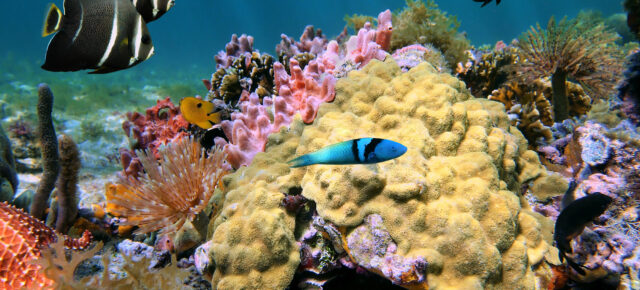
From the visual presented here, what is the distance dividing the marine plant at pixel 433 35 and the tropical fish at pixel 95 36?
14.5 ft

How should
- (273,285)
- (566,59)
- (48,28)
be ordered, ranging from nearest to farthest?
(48,28) → (273,285) → (566,59)

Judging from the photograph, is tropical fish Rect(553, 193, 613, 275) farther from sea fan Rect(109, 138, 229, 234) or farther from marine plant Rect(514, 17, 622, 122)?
sea fan Rect(109, 138, 229, 234)

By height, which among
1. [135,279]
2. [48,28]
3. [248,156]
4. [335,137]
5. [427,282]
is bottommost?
[135,279]

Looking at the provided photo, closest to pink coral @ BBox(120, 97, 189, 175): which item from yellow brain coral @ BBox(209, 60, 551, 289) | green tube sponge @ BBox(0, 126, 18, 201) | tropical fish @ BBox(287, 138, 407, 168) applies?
green tube sponge @ BBox(0, 126, 18, 201)

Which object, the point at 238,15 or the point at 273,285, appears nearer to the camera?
the point at 273,285

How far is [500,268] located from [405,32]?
4.38m

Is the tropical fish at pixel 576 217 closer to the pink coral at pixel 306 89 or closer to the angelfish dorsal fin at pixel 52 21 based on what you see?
the pink coral at pixel 306 89

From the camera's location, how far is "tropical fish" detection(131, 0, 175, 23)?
7.61 ft

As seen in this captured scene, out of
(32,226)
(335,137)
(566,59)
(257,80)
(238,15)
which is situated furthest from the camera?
(238,15)

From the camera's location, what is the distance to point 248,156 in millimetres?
3568

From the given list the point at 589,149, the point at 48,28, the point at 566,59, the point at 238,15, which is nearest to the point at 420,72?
the point at 589,149

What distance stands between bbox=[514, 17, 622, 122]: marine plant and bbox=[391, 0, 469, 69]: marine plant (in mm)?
1079

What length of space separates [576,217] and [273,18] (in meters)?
114

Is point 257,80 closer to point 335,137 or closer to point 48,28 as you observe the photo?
point 335,137
